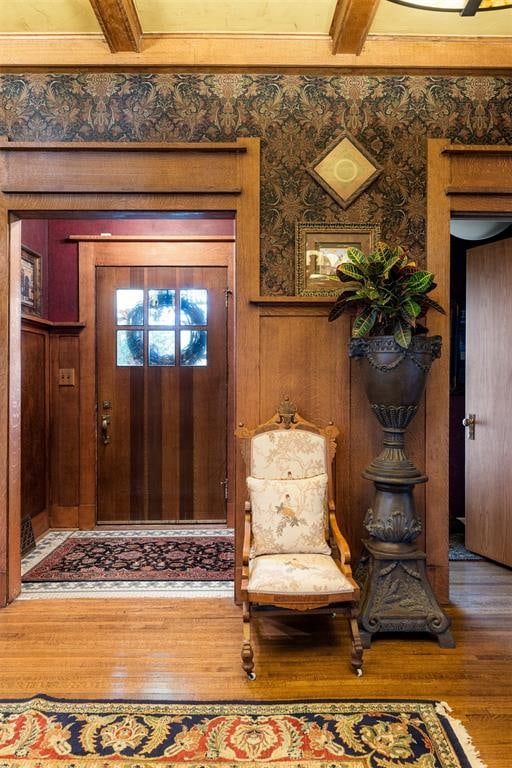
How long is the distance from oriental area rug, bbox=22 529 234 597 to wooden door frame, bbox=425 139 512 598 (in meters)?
1.37

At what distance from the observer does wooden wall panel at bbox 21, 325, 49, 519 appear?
421 centimetres

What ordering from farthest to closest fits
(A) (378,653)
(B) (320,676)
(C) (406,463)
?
(C) (406,463) → (A) (378,653) → (B) (320,676)

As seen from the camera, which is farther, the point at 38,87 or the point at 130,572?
the point at 130,572

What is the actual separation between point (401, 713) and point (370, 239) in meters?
2.46

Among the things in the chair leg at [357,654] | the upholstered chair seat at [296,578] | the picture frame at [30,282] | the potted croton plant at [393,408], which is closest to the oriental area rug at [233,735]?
the chair leg at [357,654]

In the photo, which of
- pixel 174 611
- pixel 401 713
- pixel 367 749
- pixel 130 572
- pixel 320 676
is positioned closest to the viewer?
pixel 367 749

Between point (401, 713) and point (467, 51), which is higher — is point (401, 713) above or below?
below

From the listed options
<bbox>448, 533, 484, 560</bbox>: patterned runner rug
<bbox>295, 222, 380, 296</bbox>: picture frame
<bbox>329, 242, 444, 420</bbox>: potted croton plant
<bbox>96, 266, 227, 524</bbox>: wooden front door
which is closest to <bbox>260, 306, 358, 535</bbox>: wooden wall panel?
<bbox>295, 222, 380, 296</bbox>: picture frame

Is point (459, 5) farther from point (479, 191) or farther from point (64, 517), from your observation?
point (64, 517)

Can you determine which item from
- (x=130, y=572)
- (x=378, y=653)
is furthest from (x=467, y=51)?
(x=130, y=572)

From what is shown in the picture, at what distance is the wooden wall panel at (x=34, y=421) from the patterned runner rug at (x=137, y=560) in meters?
0.48

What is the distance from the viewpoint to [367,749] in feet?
6.40

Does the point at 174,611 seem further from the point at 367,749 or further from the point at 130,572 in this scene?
the point at 367,749

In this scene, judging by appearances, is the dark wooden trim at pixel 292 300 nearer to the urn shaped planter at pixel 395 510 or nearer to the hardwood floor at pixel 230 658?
the urn shaped planter at pixel 395 510
